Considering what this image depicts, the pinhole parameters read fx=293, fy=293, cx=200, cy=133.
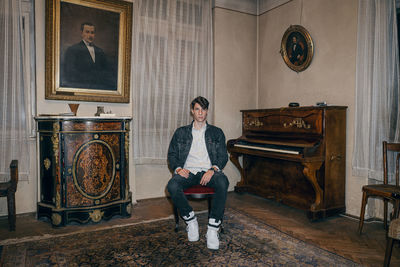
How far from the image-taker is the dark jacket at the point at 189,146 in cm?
289

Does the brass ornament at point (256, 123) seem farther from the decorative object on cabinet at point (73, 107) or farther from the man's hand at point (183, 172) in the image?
the decorative object on cabinet at point (73, 107)

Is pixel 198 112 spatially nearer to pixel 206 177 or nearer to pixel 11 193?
pixel 206 177

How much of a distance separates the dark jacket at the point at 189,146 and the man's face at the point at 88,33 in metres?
1.61

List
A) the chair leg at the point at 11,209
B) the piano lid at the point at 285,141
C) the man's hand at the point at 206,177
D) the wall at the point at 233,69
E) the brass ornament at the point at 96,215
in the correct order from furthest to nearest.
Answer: the wall at the point at 233,69 < the piano lid at the point at 285,141 < the brass ornament at the point at 96,215 < the chair leg at the point at 11,209 < the man's hand at the point at 206,177

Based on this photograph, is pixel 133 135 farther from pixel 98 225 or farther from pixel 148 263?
pixel 148 263

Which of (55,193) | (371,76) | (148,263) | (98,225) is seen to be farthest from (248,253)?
(371,76)

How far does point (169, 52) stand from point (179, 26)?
0.40 metres

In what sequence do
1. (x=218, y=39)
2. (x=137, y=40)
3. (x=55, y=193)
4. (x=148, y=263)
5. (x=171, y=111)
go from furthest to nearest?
(x=218, y=39), (x=171, y=111), (x=137, y=40), (x=55, y=193), (x=148, y=263)

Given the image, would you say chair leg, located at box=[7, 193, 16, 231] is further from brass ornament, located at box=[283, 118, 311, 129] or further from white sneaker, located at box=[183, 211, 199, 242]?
brass ornament, located at box=[283, 118, 311, 129]

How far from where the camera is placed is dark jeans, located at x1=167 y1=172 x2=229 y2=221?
2500mm

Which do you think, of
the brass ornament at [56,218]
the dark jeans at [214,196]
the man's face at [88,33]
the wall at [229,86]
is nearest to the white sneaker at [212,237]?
the dark jeans at [214,196]

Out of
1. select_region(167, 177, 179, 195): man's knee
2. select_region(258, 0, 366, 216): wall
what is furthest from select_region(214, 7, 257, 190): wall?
select_region(167, 177, 179, 195): man's knee

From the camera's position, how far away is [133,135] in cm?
379

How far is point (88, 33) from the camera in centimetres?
344
